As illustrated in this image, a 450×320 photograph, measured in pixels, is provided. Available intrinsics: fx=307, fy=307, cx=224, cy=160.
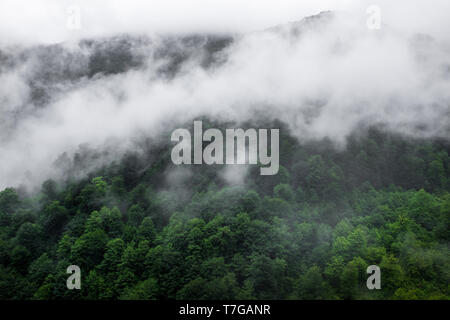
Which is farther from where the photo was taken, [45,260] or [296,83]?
[296,83]

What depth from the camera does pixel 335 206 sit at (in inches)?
3381

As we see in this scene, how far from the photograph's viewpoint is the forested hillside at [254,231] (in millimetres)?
57094

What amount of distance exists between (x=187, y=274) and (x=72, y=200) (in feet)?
199

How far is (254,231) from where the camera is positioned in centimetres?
7025

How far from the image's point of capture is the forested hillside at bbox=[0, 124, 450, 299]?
57.1 metres

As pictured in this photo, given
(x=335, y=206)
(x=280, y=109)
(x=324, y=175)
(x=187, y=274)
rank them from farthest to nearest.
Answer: (x=280, y=109) < (x=324, y=175) < (x=335, y=206) < (x=187, y=274)

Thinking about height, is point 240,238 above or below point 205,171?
below

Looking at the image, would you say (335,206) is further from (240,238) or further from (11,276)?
(11,276)
